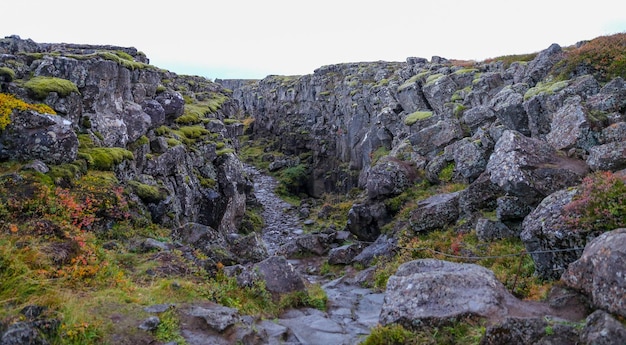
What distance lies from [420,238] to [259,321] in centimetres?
1295

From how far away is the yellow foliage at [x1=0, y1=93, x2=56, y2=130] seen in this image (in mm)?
17172

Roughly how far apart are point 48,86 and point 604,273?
23915mm

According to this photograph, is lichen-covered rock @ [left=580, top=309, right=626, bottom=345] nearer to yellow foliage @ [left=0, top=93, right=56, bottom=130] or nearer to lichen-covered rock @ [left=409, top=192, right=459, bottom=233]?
lichen-covered rock @ [left=409, top=192, right=459, bottom=233]

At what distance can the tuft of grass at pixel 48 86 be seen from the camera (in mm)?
20047

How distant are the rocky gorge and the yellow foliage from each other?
10cm

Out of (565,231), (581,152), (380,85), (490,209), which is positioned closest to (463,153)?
(490,209)

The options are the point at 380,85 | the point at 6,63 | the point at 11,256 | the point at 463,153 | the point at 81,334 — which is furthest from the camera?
the point at 380,85

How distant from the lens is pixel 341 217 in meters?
40.6

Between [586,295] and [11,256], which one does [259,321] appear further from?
[586,295]

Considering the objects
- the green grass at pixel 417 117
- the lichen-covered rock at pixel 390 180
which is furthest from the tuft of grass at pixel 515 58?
the lichen-covered rock at pixel 390 180

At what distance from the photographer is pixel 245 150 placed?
86.1 meters

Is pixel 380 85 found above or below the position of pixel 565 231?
above

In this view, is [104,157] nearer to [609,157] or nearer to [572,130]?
[609,157]

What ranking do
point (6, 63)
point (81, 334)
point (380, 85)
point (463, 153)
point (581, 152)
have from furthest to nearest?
point (380, 85) < point (463, 153) < point (6, 63) < point (581, 152) < point (81, 334)
